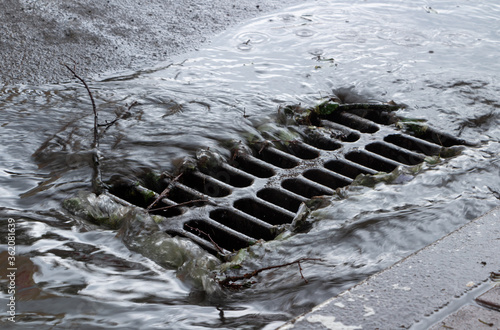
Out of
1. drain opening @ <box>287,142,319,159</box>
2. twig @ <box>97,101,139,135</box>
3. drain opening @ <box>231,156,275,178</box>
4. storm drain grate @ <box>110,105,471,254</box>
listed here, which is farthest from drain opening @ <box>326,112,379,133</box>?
twig @ <box>97,101,139,135</box>

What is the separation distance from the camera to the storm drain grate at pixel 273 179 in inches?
114

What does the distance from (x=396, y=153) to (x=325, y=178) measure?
57 cm

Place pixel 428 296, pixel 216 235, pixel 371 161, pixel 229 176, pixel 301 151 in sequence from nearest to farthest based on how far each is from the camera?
pixel 428 296, pixel 216 235, pixel 229 176, pixel 371 161, pixel 301 151

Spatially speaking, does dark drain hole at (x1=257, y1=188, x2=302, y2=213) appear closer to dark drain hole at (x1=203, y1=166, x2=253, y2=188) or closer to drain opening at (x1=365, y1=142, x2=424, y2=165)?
dark drain hole at (x1=203, y1=166, x2=253, y2=188)

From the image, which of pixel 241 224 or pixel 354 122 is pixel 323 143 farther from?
pixel 241 224

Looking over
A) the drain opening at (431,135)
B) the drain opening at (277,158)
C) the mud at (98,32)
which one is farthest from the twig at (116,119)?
the drain opening at (431,135)

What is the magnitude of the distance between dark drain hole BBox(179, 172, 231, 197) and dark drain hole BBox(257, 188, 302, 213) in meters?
0.20

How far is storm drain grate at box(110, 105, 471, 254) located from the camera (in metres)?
2.90

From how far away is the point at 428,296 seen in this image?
1919mm

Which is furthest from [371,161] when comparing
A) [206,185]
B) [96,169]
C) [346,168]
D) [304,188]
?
[96,169]

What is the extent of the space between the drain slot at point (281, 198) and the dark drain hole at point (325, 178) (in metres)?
0.28

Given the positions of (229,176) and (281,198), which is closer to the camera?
(281,198)

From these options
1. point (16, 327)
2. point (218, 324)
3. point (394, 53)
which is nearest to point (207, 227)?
point (218, 324)

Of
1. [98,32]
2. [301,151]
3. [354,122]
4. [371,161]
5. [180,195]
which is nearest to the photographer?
[180,195]
